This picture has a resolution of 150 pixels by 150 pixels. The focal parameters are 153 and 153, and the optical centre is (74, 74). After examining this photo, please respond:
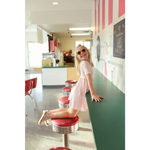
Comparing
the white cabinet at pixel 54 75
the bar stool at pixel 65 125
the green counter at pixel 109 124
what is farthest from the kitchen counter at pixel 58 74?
the green counter at pixel 109 124

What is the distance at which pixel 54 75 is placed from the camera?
227 inches

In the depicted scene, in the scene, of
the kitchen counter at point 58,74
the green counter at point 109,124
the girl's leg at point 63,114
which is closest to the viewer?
the green counter at point 109,124

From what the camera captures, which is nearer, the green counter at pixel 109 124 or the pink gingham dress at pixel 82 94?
the green counter at pixel 109 124

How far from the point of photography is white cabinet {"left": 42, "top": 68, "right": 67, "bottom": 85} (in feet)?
18.9

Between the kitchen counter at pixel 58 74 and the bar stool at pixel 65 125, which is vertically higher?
the kitchen counter at pixel 58 74

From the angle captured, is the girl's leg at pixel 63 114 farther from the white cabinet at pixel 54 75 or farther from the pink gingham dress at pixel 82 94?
the white cabinet at pixel 54 75

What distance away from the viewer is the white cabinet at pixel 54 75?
5.75m

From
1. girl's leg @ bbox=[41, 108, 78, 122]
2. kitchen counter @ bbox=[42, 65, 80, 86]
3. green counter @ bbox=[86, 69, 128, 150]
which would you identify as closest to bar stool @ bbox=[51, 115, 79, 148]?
girl's leg @ bbox=[41, 108, 78, 122]

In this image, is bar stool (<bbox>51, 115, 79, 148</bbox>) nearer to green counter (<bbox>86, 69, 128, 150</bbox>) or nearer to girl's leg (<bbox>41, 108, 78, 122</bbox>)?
girl's leg (<bbox>41, 108, 78, 122</bbox>)

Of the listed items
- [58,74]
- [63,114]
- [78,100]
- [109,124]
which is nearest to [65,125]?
[63,114]

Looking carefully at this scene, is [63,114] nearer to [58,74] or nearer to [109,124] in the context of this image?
[109,124]
